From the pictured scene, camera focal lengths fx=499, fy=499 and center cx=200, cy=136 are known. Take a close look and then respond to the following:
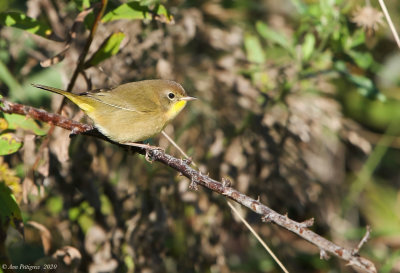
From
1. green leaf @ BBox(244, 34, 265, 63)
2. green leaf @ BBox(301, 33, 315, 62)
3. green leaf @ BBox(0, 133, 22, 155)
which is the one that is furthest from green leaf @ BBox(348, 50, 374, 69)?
green leaf @ BBox(0, 133, 22, 155)

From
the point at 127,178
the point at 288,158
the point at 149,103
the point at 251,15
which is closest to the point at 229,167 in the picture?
the point at 288,158

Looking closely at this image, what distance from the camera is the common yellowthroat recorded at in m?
2.91

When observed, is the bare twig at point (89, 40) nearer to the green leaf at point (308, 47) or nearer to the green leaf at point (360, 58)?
the green leaf at point (308, 47)

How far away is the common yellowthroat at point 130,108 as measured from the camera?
291cm

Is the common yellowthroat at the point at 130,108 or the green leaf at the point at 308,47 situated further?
the green leaf at the point at 308,47

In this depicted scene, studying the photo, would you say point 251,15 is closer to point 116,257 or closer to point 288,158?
point 288,158

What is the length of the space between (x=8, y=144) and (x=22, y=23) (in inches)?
27.3

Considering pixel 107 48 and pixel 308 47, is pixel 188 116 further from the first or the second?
pixel 107 48

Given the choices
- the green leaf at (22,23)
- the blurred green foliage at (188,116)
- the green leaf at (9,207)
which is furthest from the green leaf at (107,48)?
the green leaf at (9,207)

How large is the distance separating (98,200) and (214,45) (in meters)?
1.85

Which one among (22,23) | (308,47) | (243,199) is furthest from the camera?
(308,47)

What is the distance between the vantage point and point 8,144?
2.65m

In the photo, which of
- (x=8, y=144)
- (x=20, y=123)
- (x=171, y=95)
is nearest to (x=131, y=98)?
(x=171, y=95)

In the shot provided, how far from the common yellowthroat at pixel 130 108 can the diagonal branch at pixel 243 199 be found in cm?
34
